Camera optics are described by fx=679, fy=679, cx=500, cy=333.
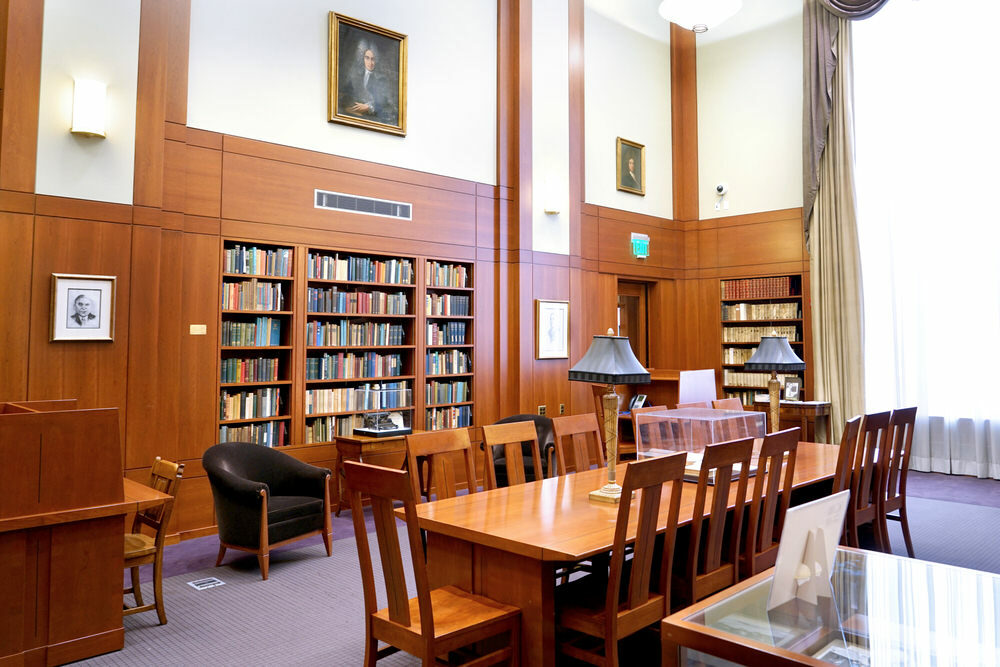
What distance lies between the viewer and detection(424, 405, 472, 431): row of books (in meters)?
6.79

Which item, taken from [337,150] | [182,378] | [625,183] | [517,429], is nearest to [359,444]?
[182,378]

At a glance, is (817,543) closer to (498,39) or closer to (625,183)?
(498,39)

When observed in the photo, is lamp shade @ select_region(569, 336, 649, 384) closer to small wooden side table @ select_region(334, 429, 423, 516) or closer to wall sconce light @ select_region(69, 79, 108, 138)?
small wooden side table @ select_region(334, 429, 423, 516)

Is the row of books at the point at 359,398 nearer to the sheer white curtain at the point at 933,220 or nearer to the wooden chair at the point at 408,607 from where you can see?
the wooden chair at the point at 408,607

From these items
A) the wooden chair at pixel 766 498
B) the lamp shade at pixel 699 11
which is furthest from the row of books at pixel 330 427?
the lamp shade at pixel 699 11

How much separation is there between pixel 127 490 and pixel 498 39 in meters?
5.92

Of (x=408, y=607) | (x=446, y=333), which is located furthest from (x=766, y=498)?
(x=446, y=333)

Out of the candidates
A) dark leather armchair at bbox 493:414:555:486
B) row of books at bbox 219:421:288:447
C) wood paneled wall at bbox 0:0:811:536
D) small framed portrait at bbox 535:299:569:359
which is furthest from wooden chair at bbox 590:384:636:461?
row of books at bbox 219:421:288:447

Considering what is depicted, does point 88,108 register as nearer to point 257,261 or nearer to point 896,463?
point 257,261

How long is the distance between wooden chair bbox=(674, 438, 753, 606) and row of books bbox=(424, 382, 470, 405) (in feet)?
13.3

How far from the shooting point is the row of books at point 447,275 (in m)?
6.86

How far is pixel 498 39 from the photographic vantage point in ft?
24.4

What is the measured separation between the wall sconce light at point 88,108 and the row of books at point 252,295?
1423mm

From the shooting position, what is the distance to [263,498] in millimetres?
4238
